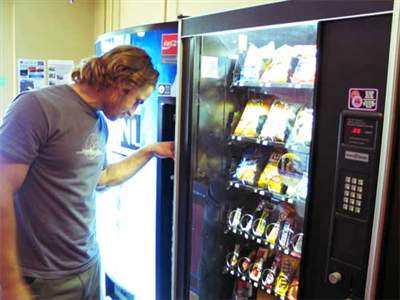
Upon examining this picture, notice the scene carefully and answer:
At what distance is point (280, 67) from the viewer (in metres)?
1.86

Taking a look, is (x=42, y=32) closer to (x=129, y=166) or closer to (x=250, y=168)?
(x=129, y=166)

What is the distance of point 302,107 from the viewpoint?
6.14 feet

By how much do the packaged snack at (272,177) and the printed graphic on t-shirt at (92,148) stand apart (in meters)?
0.75

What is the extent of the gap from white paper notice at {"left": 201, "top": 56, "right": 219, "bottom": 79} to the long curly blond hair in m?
0.29

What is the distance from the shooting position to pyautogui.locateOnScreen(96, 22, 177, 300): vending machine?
2.03 metres

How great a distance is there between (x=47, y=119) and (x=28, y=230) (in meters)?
0.46

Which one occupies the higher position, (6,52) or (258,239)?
(6,52)

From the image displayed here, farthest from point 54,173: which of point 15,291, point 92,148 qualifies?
point 15,291

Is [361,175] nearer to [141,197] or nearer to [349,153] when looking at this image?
[349,153]

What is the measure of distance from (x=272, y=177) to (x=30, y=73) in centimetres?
279

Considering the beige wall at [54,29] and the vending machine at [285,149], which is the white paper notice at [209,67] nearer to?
the vending machine at [285,149]

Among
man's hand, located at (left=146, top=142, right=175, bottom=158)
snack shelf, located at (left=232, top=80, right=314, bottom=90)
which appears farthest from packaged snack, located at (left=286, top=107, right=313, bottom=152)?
man's hand, located at (left=146, top=142, right=175, bottom=158)

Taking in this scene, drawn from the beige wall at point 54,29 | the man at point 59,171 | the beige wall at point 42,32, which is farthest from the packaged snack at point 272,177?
the beige wall at point 54,29

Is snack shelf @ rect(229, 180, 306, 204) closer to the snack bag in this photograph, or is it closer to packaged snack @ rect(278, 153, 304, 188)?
packaged snack @ rect(278, 153, 304, 188)
